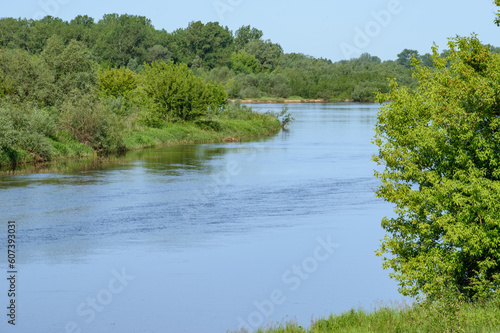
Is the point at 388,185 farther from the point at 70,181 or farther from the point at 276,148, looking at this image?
the point at 276,148

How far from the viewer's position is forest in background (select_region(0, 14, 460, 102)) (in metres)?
124

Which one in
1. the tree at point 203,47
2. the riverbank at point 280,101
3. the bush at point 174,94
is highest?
the tree at point 203,47

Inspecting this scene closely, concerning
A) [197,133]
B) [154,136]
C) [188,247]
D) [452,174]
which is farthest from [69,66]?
[452,174]

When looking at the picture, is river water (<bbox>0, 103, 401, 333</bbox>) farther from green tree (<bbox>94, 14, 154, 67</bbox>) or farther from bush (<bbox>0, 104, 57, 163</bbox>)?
green tree (<bbox>94, 14, 154, 67</bbox>)

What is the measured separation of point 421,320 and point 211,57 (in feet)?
470

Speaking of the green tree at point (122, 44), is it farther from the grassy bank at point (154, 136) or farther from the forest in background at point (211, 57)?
the grassy bank at point (154, 136)

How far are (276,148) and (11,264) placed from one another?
32406 mm

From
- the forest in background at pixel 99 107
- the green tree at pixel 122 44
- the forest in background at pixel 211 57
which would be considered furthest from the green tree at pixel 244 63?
the forest in background at pixel 99 107

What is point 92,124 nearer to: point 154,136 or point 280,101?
point 154,136

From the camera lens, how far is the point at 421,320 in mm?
10500

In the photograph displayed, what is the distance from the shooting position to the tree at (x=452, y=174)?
1193 centimetres

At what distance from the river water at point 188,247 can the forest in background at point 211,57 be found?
277 feet

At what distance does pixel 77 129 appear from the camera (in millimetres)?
39375

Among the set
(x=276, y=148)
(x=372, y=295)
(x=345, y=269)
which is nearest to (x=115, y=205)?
(x=345, y=269)
